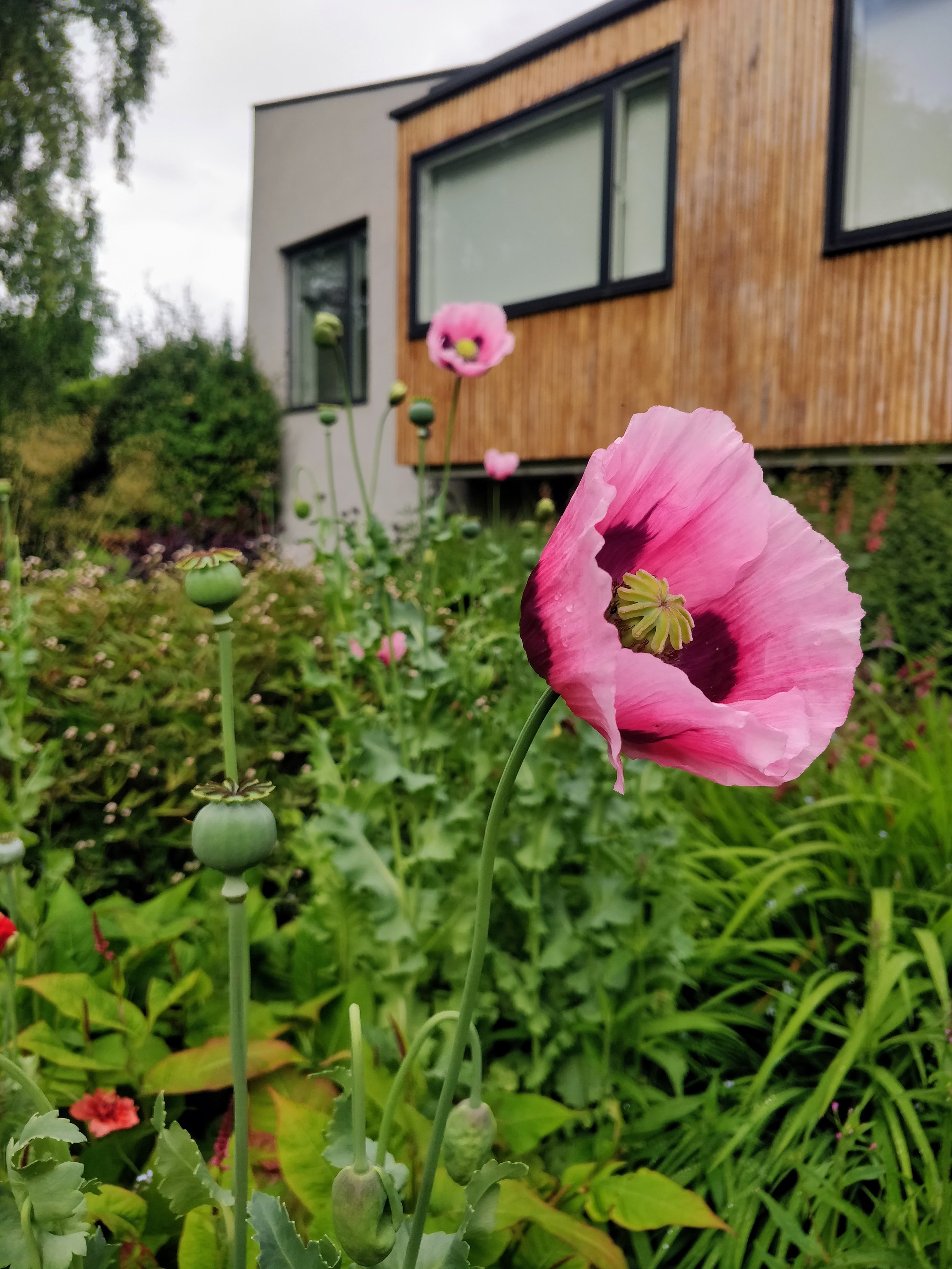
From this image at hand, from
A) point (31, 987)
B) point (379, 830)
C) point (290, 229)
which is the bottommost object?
point (31, 987)

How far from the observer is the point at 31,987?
1.50 meters

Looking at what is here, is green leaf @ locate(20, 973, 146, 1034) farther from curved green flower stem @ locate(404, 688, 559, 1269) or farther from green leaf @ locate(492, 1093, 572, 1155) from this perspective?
curved green flower stem @ locate(404, 688, 559, 1269)

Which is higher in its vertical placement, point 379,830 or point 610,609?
point 610,609

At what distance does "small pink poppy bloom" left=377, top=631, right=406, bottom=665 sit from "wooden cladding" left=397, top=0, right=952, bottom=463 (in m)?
4.65

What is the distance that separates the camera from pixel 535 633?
57 cm

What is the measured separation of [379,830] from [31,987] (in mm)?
660

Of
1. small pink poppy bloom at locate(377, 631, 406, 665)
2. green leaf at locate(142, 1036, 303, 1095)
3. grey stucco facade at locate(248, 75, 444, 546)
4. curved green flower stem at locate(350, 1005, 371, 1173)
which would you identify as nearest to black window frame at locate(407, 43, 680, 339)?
Result: grey stucco facade at locate(248, 75, 444, 546)

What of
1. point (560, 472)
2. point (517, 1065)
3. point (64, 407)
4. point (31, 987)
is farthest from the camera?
point (64, 407)

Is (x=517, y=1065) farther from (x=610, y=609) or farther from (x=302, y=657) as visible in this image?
(x=610, y=609)

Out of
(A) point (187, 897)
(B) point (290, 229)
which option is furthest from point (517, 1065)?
(B) point (290, 229)

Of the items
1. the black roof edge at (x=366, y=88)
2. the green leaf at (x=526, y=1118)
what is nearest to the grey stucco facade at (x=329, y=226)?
the black roof edge at (x=366, y=88)

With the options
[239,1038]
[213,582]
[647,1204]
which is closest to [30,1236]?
[239,1038]

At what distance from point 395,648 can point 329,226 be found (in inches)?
411

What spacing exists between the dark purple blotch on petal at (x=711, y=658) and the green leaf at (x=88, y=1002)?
3.81 feet
